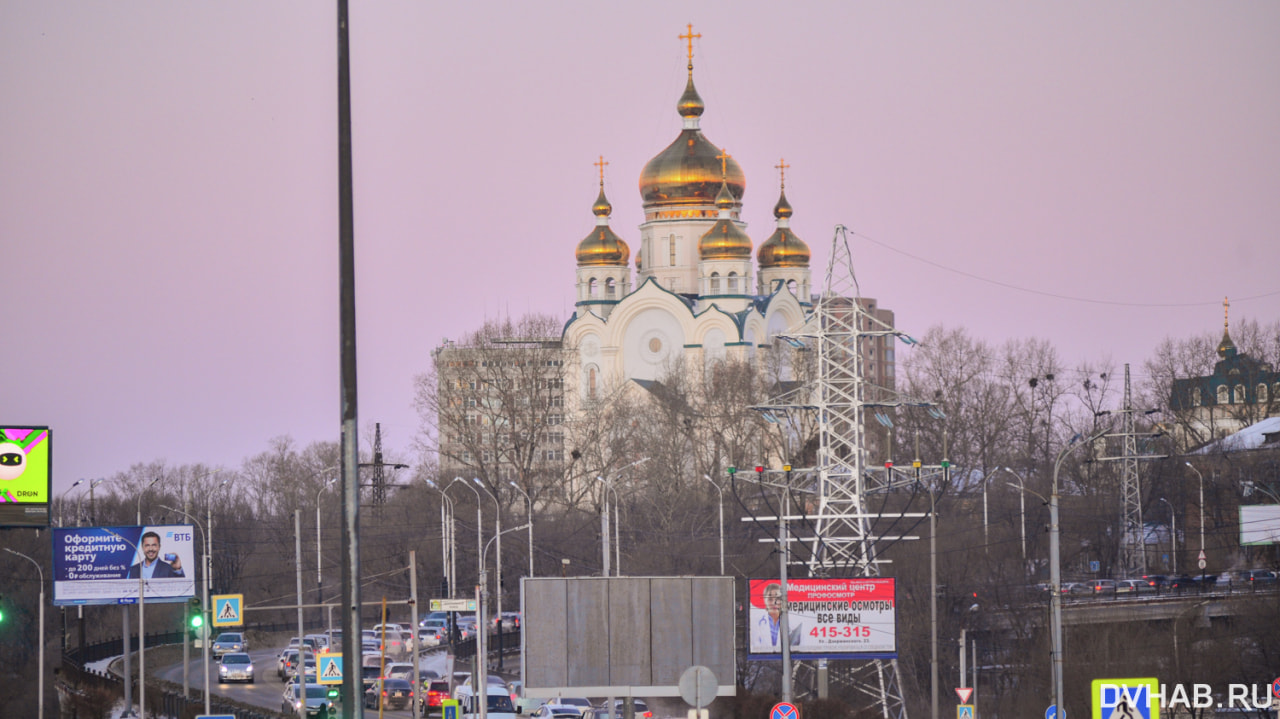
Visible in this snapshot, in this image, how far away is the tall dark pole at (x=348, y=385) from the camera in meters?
13.3

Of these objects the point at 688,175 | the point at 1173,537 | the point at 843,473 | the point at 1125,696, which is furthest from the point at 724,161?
the point at 1125,696

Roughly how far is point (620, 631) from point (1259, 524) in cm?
4434

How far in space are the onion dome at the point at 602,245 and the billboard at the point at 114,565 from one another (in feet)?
233

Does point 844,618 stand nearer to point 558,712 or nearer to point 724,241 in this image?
point 558,712

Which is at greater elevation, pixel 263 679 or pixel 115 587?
pixel 115 587

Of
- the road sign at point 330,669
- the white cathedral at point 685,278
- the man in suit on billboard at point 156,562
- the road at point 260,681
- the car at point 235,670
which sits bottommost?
the road at point 260,681

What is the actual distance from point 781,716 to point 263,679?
96.0 ft

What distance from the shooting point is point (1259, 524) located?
67250 millimetres

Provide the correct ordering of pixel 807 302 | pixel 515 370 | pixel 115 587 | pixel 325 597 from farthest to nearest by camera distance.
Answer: pixel 807 302
pixel 515 370
pixel 325 597
pixel 115 587

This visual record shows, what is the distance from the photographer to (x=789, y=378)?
331 feet

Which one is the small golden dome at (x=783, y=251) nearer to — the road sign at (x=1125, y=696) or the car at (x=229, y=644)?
the car at (x=229, y=644)

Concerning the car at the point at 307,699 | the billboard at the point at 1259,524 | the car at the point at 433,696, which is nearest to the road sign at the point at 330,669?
the car at the point at 307,699

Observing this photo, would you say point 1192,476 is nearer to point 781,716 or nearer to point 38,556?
point 38,556

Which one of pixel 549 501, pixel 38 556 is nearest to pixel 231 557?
pixel 38 556
